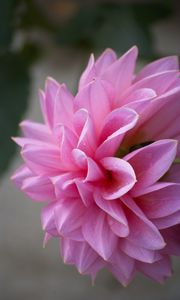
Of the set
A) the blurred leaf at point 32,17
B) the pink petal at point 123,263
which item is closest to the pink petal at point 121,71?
the pink petal at point 123,263

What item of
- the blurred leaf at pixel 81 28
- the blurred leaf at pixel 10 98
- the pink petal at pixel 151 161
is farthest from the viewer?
the blurred leaf at pixel 81 28

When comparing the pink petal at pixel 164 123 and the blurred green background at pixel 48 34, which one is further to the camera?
the blurred green background at pixel 48 34

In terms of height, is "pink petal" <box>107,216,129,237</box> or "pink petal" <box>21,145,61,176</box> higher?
"pink petal" <box>21,145,61,176</box>

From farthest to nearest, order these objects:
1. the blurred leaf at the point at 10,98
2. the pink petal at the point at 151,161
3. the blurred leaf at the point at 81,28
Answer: the blurred leaf at the point at 81,28 < the blurred leaf at the point at 10,98 < the pink petal at the point at 151,161

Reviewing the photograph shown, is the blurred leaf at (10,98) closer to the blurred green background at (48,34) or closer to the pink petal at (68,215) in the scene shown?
the blurred green background at (48,34)

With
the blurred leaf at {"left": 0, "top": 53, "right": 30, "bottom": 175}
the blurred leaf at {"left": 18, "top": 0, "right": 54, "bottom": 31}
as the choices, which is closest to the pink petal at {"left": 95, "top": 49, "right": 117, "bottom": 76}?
the blurred leaf at {"left": 0, "top": 53, "right": 30, "bottom": 175}

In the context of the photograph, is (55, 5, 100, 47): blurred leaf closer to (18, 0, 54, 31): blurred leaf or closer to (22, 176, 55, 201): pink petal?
(18, 0, 54, 31): blurred leaf

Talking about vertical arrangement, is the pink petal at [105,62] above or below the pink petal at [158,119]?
above

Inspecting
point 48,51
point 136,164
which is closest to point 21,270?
point 48,51
